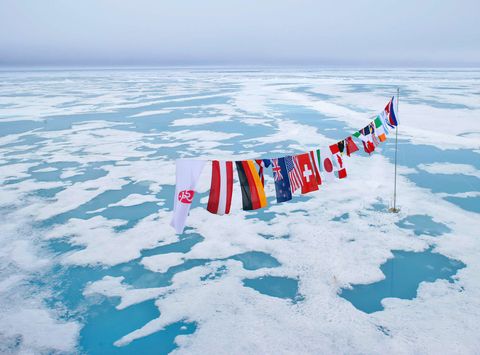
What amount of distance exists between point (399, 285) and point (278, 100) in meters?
25.1

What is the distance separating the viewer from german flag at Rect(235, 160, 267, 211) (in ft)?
19.3

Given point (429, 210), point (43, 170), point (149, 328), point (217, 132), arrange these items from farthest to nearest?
point (217, 132)
point (43, 170)
point (429, 210)
point (149, 328)

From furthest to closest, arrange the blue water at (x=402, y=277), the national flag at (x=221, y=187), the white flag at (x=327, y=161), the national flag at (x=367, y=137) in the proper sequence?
the national flag at (x=367, y=137), the white flag at (x=327, y=161), the national flag at (x=221, y=187), the blue water at (x=402, y=277)

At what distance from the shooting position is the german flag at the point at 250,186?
589 cm

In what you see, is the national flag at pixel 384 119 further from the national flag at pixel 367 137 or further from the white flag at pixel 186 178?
the white flag at pixel 186 178

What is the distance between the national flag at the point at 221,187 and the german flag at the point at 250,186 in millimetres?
234

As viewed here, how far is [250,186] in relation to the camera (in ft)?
19.7

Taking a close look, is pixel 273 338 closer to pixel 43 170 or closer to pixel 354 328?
pixel 354 328

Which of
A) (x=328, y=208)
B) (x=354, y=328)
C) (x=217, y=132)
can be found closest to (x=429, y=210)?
(x=328, y=208)

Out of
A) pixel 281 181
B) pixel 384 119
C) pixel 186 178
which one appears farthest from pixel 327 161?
pixel 186 178

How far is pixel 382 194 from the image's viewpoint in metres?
9.27

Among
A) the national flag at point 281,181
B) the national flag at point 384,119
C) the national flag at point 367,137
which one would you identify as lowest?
the national flag at point 281,181

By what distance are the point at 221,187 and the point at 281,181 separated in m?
1.16

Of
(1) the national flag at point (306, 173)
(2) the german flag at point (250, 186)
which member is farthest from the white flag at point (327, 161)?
(2) the german flag at point (250, 186)
